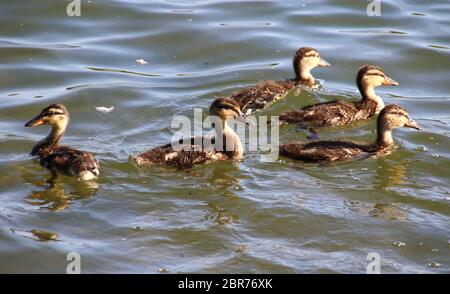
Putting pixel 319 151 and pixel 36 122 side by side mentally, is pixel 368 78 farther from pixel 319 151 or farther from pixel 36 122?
pixel 36 122

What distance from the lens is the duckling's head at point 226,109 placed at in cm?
948

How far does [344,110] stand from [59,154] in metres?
3.54

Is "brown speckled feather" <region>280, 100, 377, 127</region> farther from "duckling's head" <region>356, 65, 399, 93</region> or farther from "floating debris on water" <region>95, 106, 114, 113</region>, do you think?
"floating debris on water" <region>95, 106, 114, 113</region>

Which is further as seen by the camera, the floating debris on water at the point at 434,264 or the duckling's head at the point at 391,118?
the duckling's head at the point at 391,118

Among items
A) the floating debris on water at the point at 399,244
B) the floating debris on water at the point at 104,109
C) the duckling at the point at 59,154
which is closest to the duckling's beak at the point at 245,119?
the floating debris on water at the point at 104,109

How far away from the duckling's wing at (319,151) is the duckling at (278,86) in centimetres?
133

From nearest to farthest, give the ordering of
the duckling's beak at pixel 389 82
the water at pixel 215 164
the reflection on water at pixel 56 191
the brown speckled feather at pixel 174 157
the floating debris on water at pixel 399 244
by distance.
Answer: the water at pixel 215 164
the floating debris on water at pixel 399 244
the reflection on water at pixel 56 191
the brown speckled feather at pixel 174 157
the duckling's beak at pixel 389 82

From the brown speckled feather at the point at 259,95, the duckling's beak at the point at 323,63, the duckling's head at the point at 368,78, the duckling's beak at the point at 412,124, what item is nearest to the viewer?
the duckling's beak at the point at 412,124

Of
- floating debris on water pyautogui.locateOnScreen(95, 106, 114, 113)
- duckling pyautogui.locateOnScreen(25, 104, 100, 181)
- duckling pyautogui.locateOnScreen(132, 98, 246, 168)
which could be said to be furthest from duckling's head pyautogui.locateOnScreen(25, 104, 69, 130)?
floating debris on water pyautogui.locateOnScreen(95, 106, 114, 113)

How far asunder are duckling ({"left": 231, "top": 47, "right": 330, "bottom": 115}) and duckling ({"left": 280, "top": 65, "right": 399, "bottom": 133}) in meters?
0.41

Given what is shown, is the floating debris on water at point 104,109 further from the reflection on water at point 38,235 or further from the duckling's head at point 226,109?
the reflection on water at point 38,235

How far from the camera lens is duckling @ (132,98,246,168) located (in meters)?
8.88

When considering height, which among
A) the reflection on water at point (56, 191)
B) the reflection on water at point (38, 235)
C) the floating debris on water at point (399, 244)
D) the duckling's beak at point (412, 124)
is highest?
the duckling's beak at point (412, 124)
